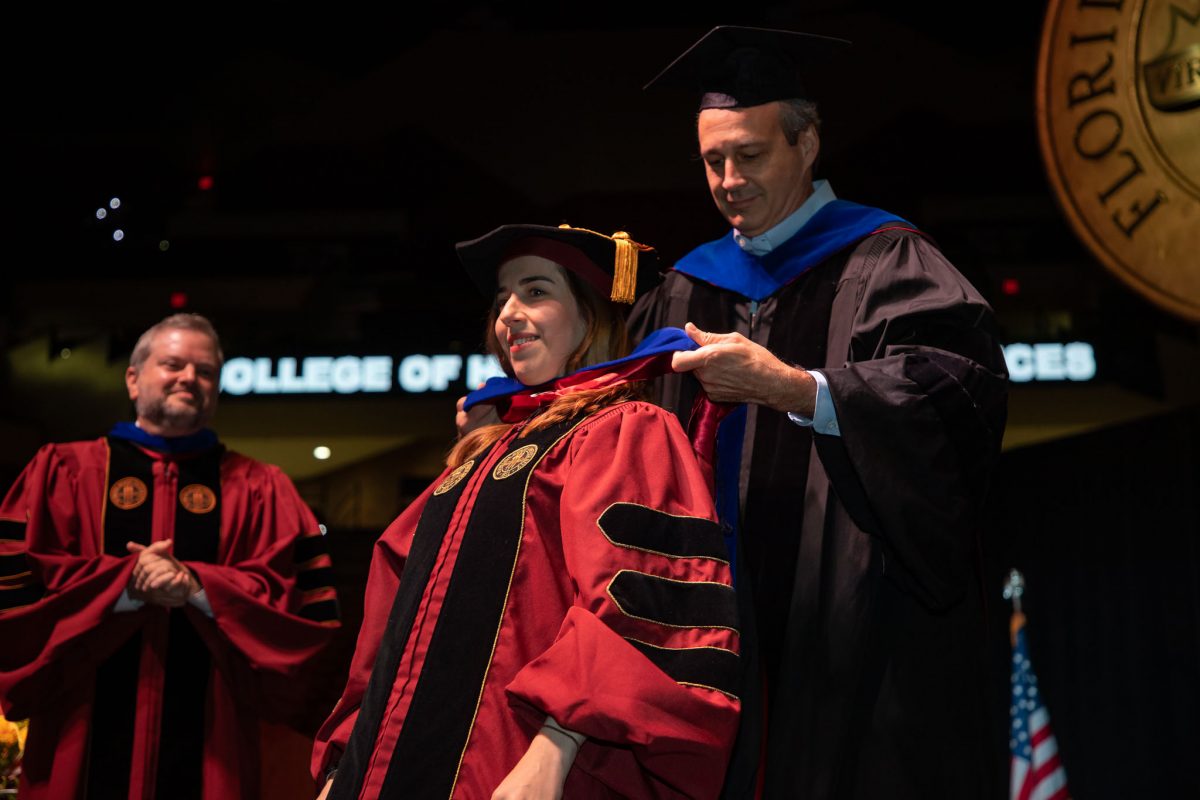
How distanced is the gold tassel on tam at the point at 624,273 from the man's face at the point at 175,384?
2.10 meters

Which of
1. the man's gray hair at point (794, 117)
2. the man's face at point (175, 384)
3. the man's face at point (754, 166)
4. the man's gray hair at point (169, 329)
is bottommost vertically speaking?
the man's face at point (175, 384)

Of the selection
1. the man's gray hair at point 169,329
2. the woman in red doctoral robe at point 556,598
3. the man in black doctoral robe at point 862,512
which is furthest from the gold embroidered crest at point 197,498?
the man in black doctoral robe at point 862,512

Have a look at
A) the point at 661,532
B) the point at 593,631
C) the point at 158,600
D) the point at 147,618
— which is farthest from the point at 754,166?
the point at 147,618

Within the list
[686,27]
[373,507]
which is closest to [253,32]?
[686,27]

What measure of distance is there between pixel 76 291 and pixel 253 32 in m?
4.80

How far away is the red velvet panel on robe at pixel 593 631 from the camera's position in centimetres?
180

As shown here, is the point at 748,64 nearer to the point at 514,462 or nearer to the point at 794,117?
the point at 794,117

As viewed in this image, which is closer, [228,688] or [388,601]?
[388,601]

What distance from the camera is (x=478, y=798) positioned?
6.24ft

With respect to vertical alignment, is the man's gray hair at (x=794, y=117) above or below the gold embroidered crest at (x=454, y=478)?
above

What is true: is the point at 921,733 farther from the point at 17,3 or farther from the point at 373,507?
the point at 373,507

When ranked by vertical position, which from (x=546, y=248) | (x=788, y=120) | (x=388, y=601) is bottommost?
(x=388, y=601)

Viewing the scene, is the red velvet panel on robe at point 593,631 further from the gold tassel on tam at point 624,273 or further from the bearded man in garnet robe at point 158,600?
the bearded man in garnet robe at point 158,600

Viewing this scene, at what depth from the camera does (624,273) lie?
2.46 metres
